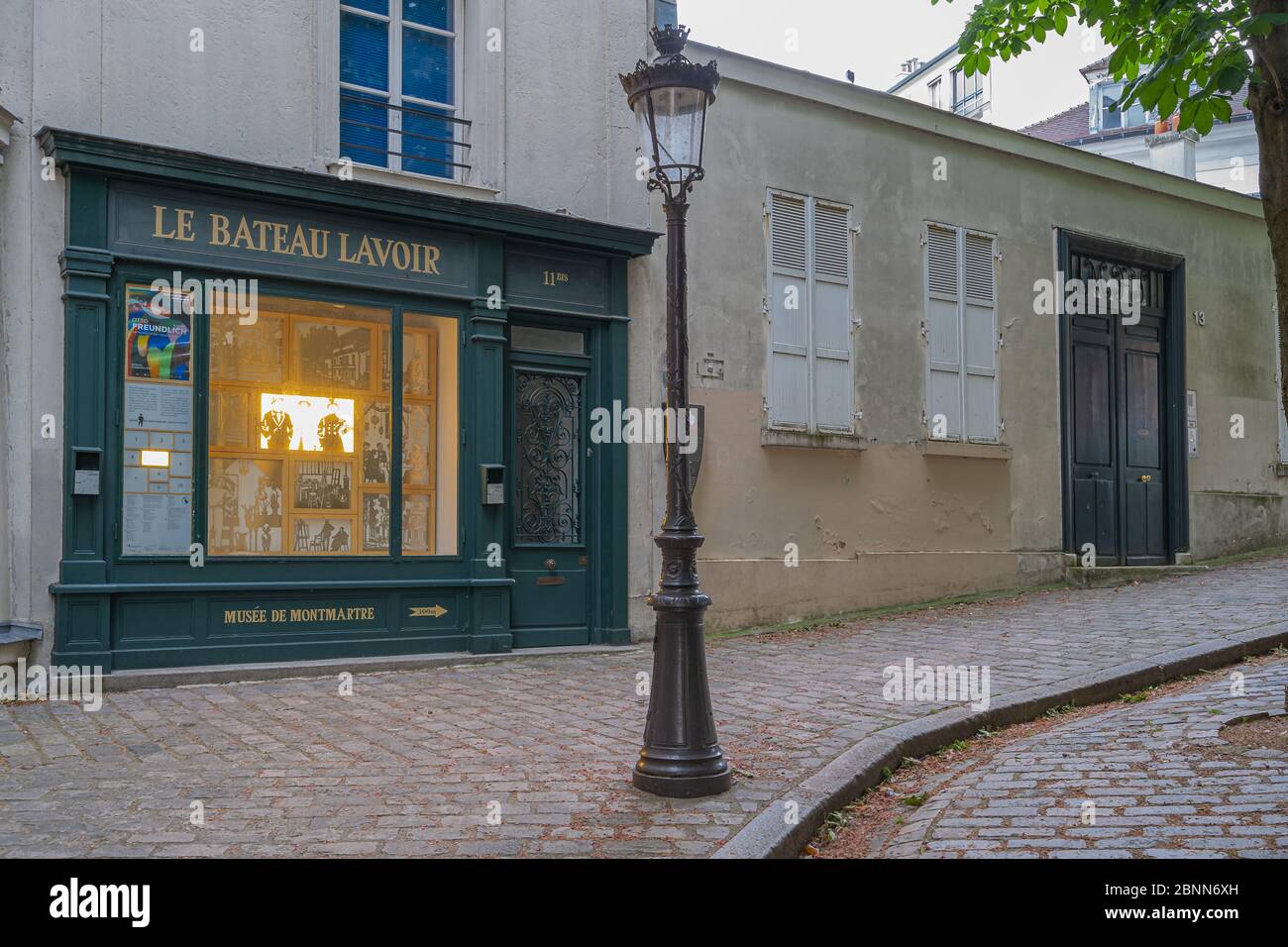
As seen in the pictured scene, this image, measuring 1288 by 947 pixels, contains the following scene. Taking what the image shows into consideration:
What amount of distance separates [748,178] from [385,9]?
11.8ft

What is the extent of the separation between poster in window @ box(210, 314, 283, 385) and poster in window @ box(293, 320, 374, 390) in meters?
0.17

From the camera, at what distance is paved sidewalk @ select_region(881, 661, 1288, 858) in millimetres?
4340

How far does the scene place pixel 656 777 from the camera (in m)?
5.22

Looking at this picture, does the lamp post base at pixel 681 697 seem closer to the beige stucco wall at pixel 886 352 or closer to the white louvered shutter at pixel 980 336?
the beige stucco wall at pixel 886 352

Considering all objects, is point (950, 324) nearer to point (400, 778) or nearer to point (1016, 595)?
point (1016, 595)

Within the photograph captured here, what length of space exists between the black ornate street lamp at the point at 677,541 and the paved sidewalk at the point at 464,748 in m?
0.18

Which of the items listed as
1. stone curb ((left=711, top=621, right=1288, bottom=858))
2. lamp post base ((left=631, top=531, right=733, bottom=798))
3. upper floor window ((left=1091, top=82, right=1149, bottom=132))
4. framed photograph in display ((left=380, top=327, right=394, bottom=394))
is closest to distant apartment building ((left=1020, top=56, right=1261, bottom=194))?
upper floor window ((left=1091, top=82, right=1149, bottom=132))

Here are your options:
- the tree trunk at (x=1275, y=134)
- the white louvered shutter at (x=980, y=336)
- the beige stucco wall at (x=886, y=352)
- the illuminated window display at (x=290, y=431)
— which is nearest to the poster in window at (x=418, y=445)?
the illuminated window display at (x=290, y=431)

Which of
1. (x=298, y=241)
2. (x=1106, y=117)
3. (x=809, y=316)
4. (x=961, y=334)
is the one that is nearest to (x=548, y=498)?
(x=298, y=241)

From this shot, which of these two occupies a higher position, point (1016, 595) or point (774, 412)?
point (774, 412)

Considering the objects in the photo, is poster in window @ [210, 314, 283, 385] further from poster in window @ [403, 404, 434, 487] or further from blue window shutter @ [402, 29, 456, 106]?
blue window shutter @ [402, 29, 456, 106]

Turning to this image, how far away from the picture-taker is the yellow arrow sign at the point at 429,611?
9094 millimetres
